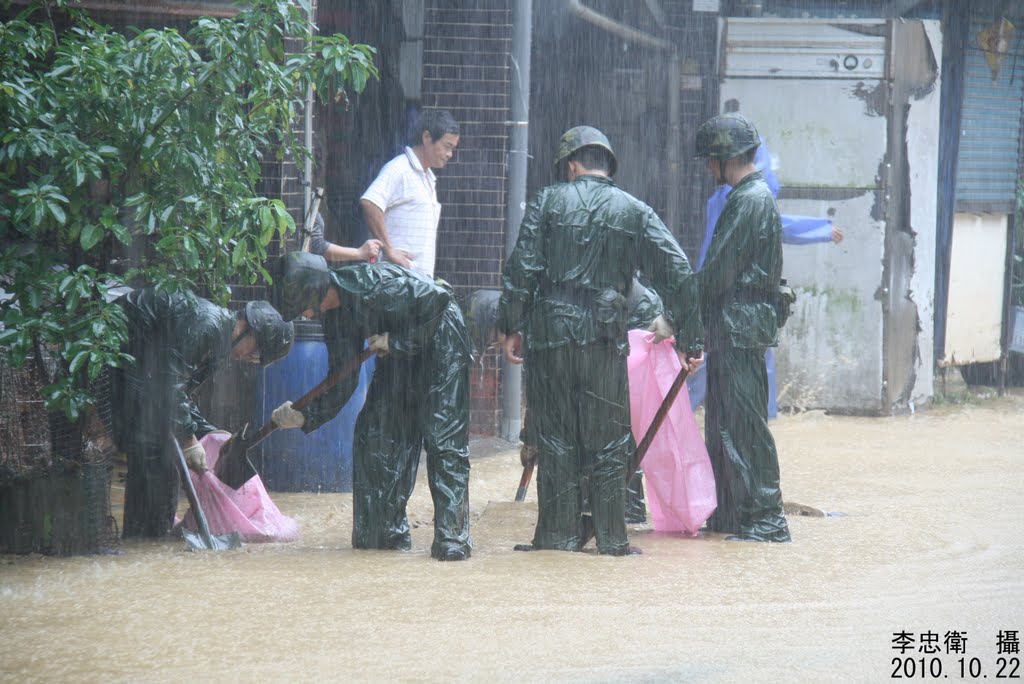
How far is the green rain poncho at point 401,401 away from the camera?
19.4 feet

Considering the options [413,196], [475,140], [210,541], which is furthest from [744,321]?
[475,140]

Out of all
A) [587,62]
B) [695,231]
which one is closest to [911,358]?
[695,231]

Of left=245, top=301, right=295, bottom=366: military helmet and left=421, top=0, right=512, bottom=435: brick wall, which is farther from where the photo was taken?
left=421, top=0, right=512, bottom=435: brick wall

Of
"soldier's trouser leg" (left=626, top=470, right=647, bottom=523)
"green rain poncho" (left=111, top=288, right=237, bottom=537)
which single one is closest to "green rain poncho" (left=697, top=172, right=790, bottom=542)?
"soldier's trouser leg" (left=626, top=470, right=647, bottom=523)

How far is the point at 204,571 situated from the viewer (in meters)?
5.50

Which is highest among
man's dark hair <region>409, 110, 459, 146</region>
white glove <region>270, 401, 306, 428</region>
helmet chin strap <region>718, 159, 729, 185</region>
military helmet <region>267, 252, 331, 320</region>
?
man's dark hair <region>409, 110, 459, 146</region>

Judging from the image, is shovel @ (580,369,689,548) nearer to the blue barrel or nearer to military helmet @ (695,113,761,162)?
military helmet @ (695,113,761,162)

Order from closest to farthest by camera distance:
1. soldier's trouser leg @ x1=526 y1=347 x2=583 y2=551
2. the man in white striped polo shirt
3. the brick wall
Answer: soldier's trouser leg @ x1=526 y1=347 x2=583 y2=551, the man in white striped polo shirt, the brick wall

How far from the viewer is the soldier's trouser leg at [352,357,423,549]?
20.0 feet

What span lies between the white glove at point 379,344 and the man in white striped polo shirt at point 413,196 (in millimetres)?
1861

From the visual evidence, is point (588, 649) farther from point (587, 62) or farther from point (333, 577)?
point (587, 62)

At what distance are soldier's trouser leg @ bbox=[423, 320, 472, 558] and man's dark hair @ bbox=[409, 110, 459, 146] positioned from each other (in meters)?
2.17

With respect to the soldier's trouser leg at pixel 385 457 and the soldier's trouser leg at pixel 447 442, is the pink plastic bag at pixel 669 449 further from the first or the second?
the soldier's trouser leg at pixel 385 457

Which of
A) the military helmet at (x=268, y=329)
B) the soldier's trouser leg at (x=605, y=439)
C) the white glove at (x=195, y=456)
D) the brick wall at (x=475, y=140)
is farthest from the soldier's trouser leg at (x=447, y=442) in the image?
the brick wall at (x=475, y=140)
